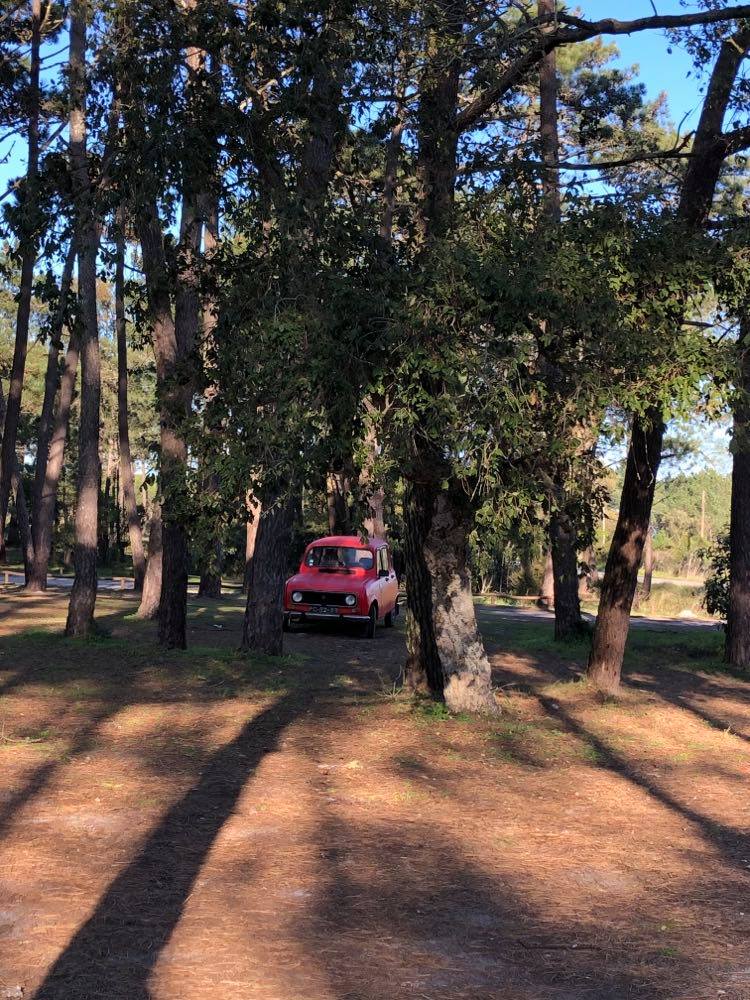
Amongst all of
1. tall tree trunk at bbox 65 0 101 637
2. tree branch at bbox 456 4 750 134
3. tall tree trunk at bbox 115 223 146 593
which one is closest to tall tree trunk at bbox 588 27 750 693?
tree branch at bbox 456 4 750 134

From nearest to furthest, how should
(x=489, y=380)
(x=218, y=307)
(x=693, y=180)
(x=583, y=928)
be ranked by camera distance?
(x=583, y=928) < (x=489, y=380) < (x=218, y=307) < (x=693, y=180)

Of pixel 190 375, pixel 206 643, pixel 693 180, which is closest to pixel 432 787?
pixel 190 375

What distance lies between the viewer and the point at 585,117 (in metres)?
12.5

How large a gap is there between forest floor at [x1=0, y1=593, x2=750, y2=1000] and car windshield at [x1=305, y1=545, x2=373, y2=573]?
8.16m

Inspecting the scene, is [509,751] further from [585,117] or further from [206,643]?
[206,643]

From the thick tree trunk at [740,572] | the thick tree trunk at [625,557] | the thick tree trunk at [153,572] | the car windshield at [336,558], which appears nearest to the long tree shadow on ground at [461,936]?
the thick tree trunk at [625,557]

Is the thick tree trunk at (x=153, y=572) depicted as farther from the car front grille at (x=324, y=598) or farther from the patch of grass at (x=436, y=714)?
the patch of grass at (x=436, y=714)

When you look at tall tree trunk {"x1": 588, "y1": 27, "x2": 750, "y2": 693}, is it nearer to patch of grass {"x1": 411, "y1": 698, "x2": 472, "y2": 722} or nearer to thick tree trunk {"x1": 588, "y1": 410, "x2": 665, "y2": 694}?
thick tree trunk {"x1": 588, "y1": 410, "x2": 665, "y2": 694}

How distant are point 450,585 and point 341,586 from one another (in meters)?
9.82

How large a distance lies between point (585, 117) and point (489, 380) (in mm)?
5912

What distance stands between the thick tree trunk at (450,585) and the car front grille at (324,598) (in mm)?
8949

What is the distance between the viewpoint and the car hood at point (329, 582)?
20.2m

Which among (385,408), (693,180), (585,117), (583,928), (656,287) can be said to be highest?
(585,117)

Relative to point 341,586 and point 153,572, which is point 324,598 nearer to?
point 341,586
